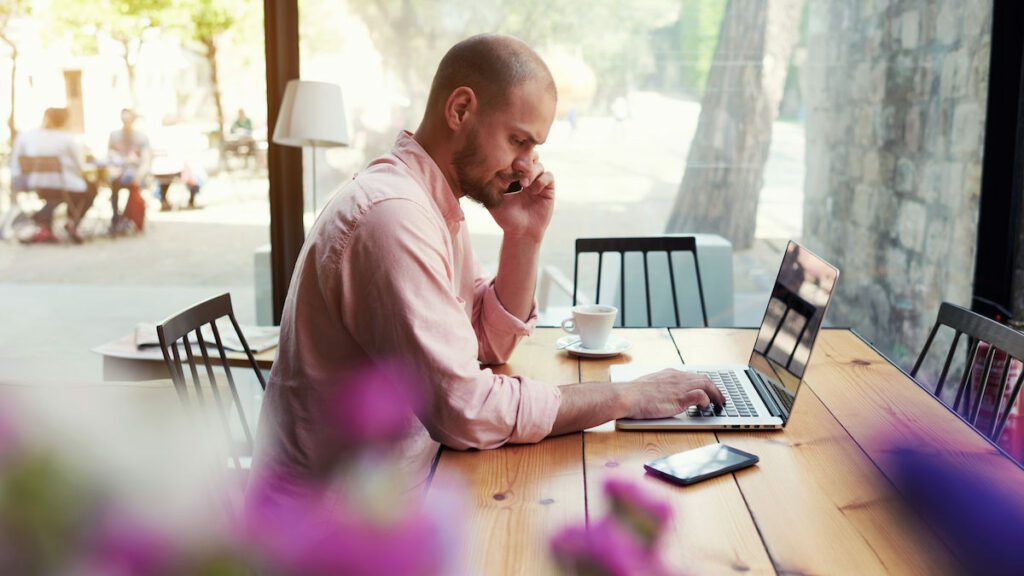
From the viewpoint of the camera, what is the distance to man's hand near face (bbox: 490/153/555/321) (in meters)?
1.83

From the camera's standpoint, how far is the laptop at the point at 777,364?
4.67 feet

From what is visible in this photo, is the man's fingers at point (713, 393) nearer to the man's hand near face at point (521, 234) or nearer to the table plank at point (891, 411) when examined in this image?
the table plank at point (891, 411)

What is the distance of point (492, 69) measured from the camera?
1.47 metres

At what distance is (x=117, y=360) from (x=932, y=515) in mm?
3025

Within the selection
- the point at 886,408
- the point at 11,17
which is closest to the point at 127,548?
the point at 886,408

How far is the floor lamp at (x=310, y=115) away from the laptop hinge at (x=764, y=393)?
207 cm

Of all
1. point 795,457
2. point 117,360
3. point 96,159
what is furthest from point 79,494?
point 96,159

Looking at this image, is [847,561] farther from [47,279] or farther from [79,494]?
[47,279]

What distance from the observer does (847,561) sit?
97 centimetres

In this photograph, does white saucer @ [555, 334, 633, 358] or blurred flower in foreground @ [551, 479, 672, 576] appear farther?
white saucer @ [555, 334, 633, 358]

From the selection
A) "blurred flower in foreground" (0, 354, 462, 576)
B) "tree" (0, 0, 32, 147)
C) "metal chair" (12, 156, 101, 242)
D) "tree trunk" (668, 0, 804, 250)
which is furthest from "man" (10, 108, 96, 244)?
"blurred flower in foreground" (0, 354, 462, 576)

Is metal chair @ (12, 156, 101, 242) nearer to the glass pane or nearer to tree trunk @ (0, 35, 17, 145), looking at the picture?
the glass pane

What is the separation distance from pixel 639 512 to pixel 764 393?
1.40m

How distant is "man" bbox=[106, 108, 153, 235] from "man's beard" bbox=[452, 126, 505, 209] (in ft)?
8.15
